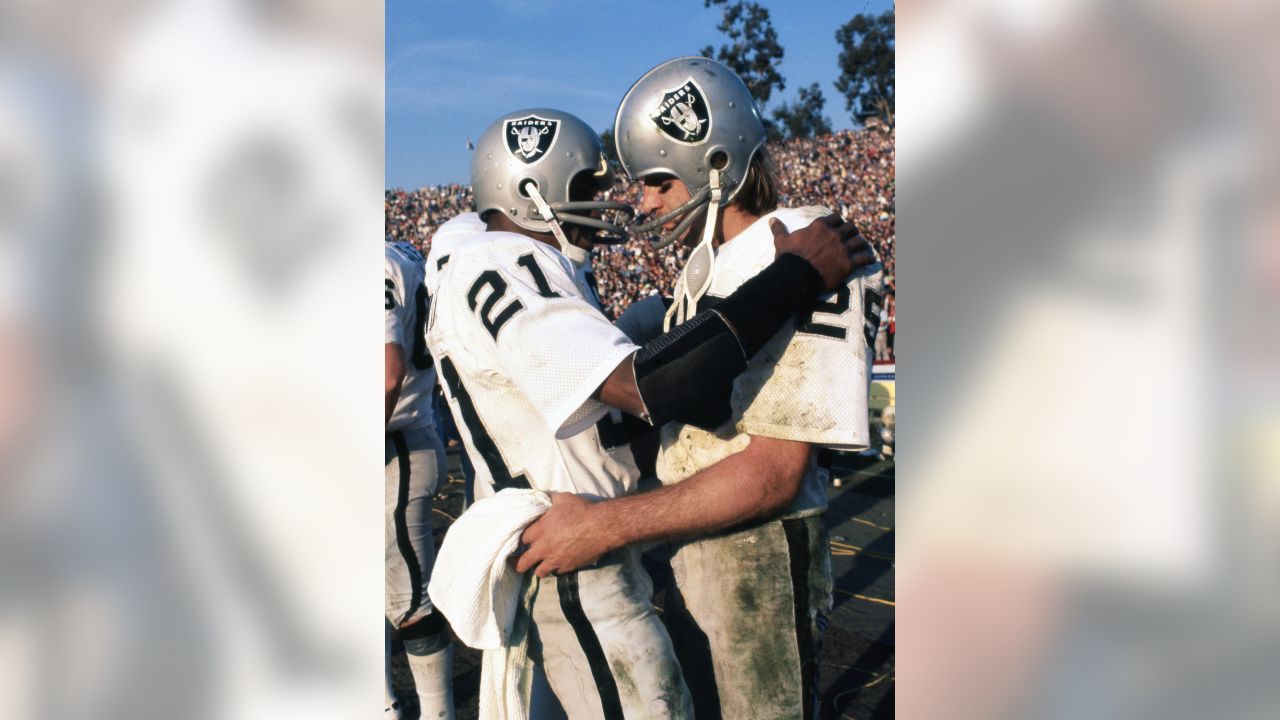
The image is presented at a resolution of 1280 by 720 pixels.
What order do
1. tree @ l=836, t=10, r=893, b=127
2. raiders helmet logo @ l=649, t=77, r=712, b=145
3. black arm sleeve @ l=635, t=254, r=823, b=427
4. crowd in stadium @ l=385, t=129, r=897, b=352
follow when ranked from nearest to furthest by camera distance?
black arm sleeve @ l=635, t=254, r=823, b=427
raiders helmet logo @ l=649, t=77, r=712, b=145
crowd in stadium @ l=385, t=129, r=897, b=352
tree @ l=836, t=10, r=893, b=127

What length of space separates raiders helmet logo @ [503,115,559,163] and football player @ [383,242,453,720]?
64.2 inches

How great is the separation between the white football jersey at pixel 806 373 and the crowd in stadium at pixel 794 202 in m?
18.9

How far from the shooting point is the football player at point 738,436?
2113 mm

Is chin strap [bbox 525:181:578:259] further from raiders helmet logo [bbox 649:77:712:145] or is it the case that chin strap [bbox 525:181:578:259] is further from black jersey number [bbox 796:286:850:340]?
black jersey number [bbox 796:286:850:340]

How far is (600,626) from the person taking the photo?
218 cm

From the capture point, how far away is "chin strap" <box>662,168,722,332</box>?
7.66ft

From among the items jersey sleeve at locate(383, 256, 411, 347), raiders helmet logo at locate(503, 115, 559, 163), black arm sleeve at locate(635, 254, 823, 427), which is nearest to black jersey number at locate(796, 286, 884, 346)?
black arm sleeve at locate(635, 254, 823, 427)

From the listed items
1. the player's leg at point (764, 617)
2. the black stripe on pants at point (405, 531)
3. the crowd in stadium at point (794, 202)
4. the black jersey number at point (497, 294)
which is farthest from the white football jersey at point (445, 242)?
the crowd in stadium at point (794, 202)
